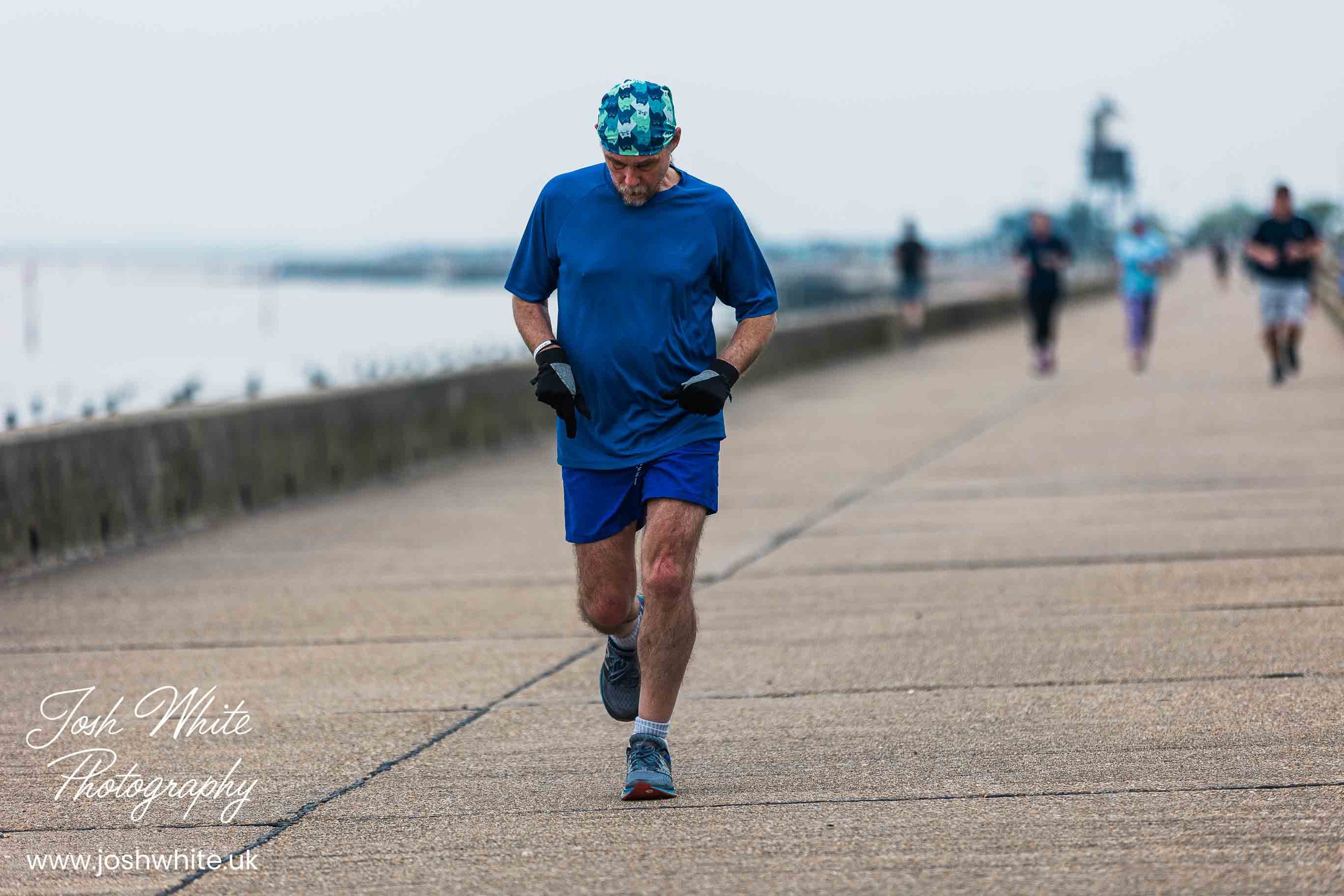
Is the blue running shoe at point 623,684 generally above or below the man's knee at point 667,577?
below

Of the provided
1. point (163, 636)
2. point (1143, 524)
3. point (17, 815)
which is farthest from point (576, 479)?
point (1143, 524)

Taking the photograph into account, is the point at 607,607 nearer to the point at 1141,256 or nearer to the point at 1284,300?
the point at 1284,300

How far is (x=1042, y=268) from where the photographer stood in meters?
23.6

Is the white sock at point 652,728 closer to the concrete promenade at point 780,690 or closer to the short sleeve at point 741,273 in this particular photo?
the concrete promenade at point 780,690

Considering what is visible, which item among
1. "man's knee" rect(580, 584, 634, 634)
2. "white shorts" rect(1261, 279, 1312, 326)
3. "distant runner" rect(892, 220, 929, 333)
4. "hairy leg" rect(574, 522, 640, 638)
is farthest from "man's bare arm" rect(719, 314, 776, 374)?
"distant runner" rect(892, 220, 929, 333)

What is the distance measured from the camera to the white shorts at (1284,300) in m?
19.2

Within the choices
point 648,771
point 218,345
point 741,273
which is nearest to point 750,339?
point 741,273

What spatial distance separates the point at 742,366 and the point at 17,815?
7.45ft

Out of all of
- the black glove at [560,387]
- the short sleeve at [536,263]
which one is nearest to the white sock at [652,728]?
the black glove at [560,387]

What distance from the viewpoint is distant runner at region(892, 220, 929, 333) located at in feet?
105

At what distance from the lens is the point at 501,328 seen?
350 feet

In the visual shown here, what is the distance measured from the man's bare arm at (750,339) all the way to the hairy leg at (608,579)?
0.55 m

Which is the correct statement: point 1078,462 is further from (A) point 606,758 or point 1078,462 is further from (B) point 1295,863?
(B) point 1295,863

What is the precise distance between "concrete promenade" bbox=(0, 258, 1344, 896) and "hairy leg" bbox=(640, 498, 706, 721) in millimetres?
285
